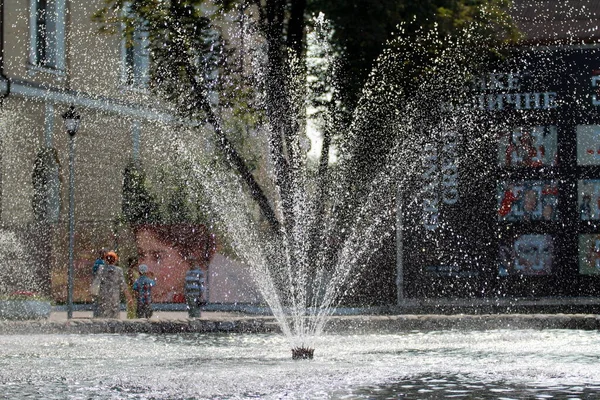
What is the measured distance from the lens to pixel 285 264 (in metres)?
27.1

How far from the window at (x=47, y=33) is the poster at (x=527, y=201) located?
49.0 ft

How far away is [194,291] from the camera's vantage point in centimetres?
2519

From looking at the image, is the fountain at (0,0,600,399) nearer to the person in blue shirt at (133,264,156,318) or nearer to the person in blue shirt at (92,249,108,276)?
the person in blue shirt at (133,264,156,318)

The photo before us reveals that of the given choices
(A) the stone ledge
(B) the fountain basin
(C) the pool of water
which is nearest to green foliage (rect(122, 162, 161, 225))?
(B) the fountain basin

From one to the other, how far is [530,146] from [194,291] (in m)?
6.62

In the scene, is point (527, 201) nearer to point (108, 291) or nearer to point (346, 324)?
point (108, 291)

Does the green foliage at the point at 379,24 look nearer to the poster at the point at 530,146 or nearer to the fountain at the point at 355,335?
the fountain at the point at 355,335

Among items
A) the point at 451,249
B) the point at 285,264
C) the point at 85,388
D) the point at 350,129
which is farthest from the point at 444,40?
the point at 85,388

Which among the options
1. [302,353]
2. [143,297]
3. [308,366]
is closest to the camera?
[308,366]

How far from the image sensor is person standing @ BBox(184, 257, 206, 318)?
24969 millimetres

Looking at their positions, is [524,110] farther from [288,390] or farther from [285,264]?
[288,390]

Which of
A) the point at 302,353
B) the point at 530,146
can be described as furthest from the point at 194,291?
the point at 302,353

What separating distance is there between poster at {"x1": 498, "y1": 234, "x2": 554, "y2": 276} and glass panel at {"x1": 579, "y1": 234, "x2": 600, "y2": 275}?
49 cm

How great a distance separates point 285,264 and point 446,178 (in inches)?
173
